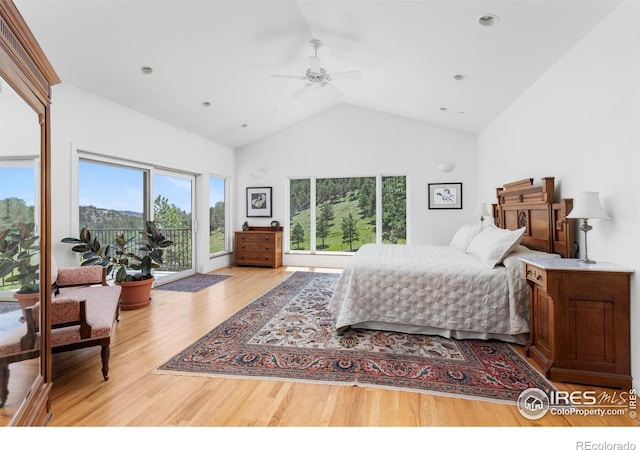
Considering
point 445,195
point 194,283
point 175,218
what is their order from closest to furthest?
point 194,283, point 175,218, point 445,195

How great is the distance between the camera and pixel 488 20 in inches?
103

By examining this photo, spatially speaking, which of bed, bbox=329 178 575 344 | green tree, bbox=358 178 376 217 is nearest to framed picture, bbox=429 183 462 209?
green tree, bbox=358 178 376 217

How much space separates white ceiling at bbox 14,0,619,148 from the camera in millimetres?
2596

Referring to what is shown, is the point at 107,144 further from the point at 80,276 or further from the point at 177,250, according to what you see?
the point at 177,250

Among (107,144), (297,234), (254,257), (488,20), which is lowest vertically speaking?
(254,257)

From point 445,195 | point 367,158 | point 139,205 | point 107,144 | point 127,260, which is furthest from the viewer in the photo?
point 367,158

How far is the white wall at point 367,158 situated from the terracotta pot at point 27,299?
17.5ft

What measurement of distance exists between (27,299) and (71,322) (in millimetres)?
734

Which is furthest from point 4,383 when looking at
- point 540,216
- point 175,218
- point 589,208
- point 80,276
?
point 175,218

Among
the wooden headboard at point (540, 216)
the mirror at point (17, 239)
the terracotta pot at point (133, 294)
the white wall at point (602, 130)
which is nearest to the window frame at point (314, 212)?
the wooden headboard at point (540, 216)

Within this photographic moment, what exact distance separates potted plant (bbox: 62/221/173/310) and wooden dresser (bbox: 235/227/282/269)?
2.58 m

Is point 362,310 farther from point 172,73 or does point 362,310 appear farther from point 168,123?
point 168,123

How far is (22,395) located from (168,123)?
179 inches

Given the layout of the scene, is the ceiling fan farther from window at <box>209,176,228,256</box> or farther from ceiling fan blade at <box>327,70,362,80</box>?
window at <box>209,176,228,256</box>
